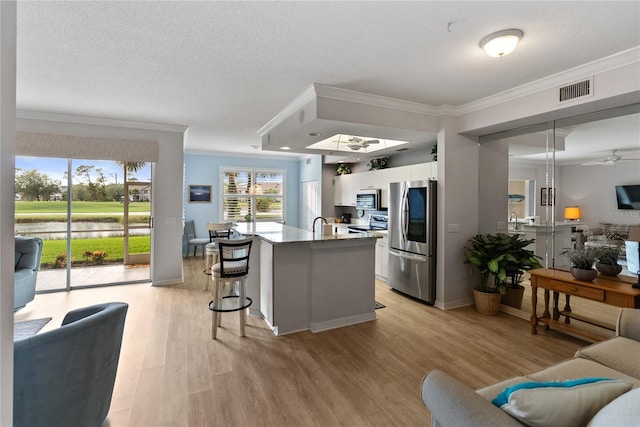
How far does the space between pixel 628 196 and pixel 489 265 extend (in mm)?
1469

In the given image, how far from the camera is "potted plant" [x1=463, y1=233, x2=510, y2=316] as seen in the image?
12.2 feet

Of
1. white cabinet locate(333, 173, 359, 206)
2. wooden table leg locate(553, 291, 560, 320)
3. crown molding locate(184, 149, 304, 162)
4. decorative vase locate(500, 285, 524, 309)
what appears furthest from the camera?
crown molding locate(184, 149, 304, 162)

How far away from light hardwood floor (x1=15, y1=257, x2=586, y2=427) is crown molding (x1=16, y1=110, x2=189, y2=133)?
8.74 feet

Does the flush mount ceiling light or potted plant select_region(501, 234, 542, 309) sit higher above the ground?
the flush mount ceiling light

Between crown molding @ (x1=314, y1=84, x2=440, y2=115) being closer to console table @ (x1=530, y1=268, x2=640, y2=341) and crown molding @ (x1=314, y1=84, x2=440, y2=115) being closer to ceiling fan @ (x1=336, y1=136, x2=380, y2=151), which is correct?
ceiling fan @ (x1=336, y1=136, x2=380, y2=151)

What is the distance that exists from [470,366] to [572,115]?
9.31ft

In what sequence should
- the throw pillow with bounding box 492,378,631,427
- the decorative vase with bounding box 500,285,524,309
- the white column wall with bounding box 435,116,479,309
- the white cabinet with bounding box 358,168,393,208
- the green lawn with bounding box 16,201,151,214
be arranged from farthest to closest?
the white cabinet with bounding box 358,168,393,208 → the green lawn with bounding box 16,201,151,214 → the white column wall with bounding box 435,116,479,309 → the decorative vase with bounding box 500,285,524,309 → the throw pillow with bounding box 492,378,631,427

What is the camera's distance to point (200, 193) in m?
7.49

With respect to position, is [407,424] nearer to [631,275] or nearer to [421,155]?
[631,275]

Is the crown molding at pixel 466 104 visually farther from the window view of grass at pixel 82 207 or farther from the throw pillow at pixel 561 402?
the window view of grass at pixel 82 207

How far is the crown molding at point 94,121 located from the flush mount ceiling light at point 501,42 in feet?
14.9

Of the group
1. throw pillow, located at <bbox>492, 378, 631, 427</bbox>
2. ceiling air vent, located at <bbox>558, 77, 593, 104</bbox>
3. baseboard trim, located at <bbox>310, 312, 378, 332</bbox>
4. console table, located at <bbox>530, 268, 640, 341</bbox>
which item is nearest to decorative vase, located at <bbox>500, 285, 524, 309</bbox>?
console table, located at <bbox>530, 268, 640, 341</bbox>

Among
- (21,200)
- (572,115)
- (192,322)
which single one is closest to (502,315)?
(572,115)

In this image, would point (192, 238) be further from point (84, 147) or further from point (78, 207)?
point (84, 147)
